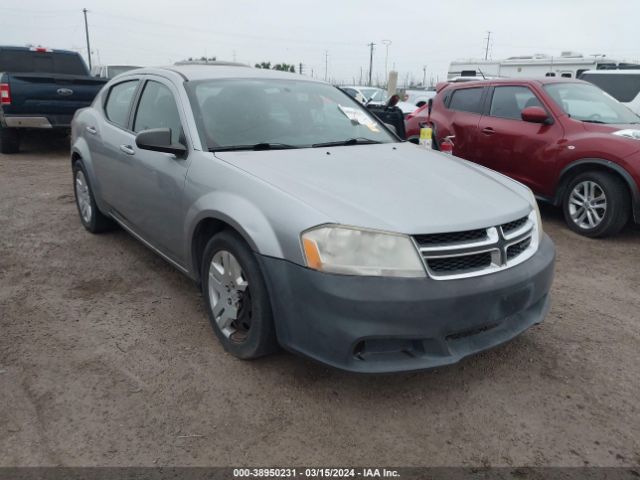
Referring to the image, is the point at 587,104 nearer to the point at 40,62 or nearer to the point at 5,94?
the point at 5,94

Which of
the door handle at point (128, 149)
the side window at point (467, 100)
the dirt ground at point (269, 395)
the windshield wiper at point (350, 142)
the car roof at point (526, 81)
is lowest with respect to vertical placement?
the dirt ground at point (269, 395)

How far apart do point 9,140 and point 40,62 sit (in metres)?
2.25

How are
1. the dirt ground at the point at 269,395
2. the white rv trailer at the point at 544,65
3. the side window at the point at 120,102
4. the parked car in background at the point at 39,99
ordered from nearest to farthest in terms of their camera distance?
the dirt ground at the point at 269,395 < the side window at the point at 120,102 < the parked car in background at the point at 39,99 < the white rv trailer at the point at 544,65

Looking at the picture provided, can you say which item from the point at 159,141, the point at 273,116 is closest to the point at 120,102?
the point at 159,141

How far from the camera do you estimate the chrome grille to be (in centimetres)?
239

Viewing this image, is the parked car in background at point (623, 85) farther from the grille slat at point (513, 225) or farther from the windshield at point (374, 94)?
the windshield at point (374, 94)

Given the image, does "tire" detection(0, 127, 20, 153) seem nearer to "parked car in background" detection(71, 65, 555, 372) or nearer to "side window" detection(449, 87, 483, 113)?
"parked car in background" detection(71, 65, 555, 372)

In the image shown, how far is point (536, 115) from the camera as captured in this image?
5785mm

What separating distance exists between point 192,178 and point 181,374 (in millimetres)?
1116

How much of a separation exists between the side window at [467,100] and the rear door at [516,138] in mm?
171

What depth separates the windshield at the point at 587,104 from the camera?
588 cm

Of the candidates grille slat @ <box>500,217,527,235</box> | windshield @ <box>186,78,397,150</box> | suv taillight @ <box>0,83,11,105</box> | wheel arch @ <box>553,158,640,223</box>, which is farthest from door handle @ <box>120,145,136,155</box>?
suv taillight @ <box>0,83,11,105</box>

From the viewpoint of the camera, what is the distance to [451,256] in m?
2.42

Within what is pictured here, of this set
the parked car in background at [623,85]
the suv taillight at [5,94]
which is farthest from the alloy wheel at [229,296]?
the parked car in background at [623,85]
